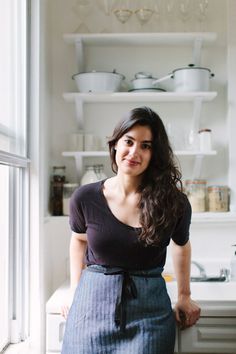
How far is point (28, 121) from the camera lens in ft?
6.13

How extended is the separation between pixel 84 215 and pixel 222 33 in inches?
60.1

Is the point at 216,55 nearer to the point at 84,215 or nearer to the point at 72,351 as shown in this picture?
the point at 84,215

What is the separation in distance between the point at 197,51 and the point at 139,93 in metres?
0.42

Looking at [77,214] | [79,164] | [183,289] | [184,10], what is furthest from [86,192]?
[184,10]

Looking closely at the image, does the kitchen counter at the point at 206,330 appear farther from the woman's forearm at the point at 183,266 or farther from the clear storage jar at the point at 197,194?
the clear storage jar at the point at 197,194

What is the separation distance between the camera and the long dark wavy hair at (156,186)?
1.25 m

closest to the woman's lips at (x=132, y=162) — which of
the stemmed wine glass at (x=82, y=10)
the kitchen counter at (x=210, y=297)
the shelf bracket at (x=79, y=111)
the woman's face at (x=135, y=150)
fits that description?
the woman's face at (x=135, y=150)

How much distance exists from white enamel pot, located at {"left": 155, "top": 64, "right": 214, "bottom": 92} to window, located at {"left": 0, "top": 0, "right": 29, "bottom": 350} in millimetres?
750

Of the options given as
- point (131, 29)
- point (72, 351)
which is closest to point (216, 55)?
point (131, 29)

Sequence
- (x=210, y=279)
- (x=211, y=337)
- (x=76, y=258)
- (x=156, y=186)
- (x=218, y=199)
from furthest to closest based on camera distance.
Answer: (x=218, y=199) → (x=210, y=279) → (x=211, y=337) → (x=76, y=258) → (x=156, y=186)

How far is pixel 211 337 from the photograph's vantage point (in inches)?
61.5

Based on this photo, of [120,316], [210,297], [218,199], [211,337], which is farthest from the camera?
[218,199]

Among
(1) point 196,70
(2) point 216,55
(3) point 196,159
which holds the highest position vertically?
(2) point 216,55

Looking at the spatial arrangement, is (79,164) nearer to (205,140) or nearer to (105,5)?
(205,140)
